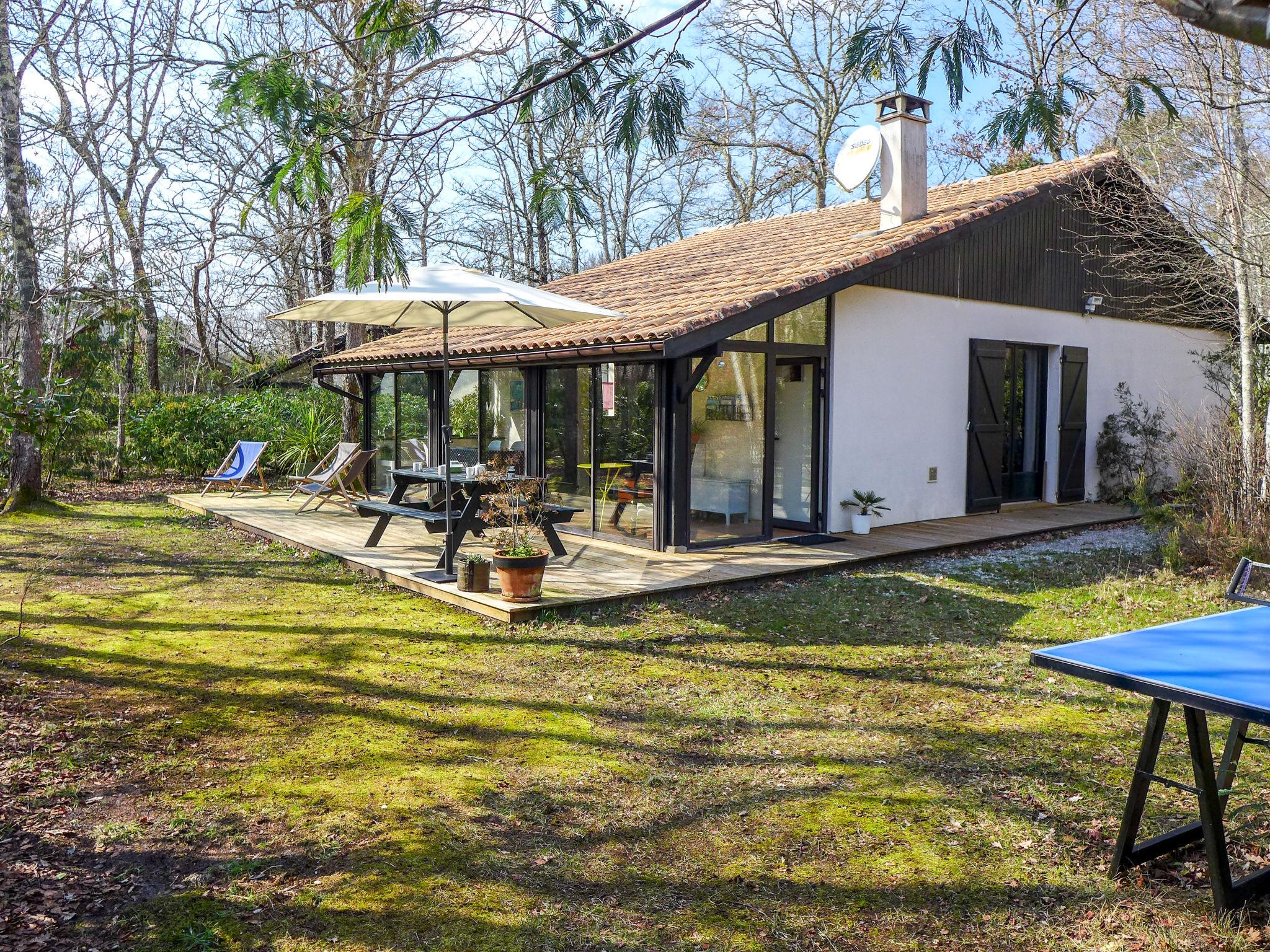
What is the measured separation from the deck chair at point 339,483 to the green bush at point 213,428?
3.17 m

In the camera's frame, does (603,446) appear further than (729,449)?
Yes

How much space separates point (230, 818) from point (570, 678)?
214 cm

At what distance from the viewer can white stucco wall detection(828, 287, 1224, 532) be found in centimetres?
980

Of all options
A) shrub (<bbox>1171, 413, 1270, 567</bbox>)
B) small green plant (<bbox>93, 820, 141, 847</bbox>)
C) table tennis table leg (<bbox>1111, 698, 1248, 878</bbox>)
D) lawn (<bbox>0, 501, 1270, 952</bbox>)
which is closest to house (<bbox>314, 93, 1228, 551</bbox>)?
lawn (<bbox>0, 501, 1270, 952</bbox>)

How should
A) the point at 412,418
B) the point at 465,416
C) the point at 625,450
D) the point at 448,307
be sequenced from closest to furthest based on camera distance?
1. the point at 448,307
2. the point at 625,450
3. the point at 465,416
4. the point at 412,418

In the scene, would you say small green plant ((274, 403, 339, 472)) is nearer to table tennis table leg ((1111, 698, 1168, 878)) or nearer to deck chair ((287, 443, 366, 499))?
deck chair ((287, 443, 366, 499))

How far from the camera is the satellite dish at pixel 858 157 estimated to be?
420 inches

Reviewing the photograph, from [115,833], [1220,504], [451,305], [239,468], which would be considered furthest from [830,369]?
[239,468]

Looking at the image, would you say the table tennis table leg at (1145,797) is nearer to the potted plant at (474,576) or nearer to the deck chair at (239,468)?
the potted plant at (474,576)

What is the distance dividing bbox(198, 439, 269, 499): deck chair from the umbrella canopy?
5.11 meters

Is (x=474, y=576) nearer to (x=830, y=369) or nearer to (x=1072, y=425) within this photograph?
(x=830, y=369)

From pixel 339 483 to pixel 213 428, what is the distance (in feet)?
16.3

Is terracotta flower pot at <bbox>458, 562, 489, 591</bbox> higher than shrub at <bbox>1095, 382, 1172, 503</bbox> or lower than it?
lower

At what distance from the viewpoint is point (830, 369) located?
961 cm
